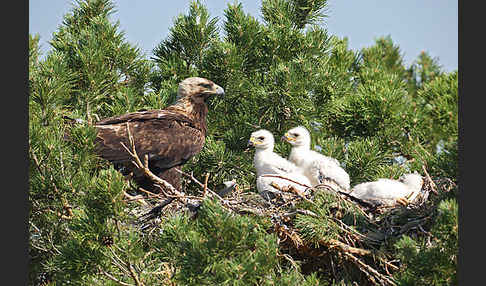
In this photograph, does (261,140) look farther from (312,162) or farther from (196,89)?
(196,89)

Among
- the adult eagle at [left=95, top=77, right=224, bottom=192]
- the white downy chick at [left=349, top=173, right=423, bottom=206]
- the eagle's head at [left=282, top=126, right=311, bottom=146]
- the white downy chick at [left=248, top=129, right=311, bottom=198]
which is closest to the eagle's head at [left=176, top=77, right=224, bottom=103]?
the adult eagle at [left=95, top=77, right=224, bottom=192]

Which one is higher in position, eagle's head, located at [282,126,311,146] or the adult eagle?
eagle's head, located at [282,126,311,146]

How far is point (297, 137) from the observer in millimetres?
6406

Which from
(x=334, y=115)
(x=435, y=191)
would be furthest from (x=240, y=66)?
(x=435, y=191)

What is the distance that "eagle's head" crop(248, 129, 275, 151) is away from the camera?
6.34 m

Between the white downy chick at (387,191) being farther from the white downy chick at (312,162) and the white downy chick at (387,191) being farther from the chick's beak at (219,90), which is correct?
the chick's beak at (219,90)

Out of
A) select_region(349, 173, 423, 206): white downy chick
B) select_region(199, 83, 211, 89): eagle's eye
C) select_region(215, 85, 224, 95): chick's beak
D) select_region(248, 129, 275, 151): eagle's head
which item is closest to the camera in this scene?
select_region(349, 173, 423, 206): white downy chick

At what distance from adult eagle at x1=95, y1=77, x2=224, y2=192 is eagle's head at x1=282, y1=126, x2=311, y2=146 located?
944 mm

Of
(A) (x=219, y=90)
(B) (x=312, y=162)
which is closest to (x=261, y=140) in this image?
(B) (x=312, y=162)

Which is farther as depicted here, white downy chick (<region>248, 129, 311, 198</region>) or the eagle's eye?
the eagle's eye

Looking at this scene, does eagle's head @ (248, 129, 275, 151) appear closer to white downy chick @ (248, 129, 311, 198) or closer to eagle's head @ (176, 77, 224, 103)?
white downy chick @ (248, 129, 311, 198)

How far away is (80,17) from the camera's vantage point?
7371 millimetres

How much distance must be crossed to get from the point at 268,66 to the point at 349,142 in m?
1.12

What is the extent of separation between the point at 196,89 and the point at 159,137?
29.7 inches
